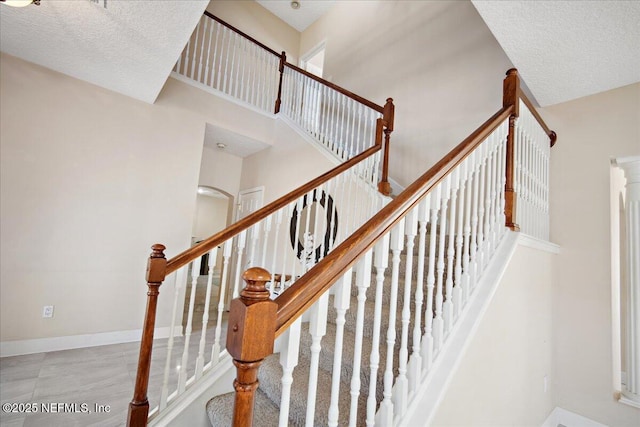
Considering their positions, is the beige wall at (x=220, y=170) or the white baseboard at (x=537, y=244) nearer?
the white baseboard at (x=537, y=244)

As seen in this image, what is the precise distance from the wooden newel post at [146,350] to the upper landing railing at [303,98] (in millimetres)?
2168

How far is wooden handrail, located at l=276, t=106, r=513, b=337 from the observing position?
2.45ft

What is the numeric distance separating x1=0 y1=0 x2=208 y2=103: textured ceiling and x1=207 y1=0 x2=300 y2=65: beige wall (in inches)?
127

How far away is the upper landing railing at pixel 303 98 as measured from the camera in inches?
138

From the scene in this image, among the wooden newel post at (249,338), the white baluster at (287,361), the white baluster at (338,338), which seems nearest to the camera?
the wooden newel post at (249,338)

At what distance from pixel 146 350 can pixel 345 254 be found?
1.33 meters

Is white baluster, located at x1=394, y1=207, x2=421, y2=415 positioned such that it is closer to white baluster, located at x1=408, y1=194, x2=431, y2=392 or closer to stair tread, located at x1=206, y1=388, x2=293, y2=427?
white baluster, located at x1=408, y1=194, x2=431, y2=392

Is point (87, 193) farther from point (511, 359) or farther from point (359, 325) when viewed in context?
point (511, 359)

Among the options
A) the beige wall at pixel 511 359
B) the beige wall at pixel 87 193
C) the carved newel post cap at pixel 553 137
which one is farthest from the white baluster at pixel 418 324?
the beige wall at pixel 87 193

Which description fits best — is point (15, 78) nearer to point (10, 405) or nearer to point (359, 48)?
point (10, 405)

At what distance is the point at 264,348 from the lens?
0.67 metres

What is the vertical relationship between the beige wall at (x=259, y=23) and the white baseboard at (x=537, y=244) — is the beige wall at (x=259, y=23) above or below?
above

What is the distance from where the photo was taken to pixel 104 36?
2.34m

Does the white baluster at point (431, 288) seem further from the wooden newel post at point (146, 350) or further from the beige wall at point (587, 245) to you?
the beige wall at point (587, 245)
